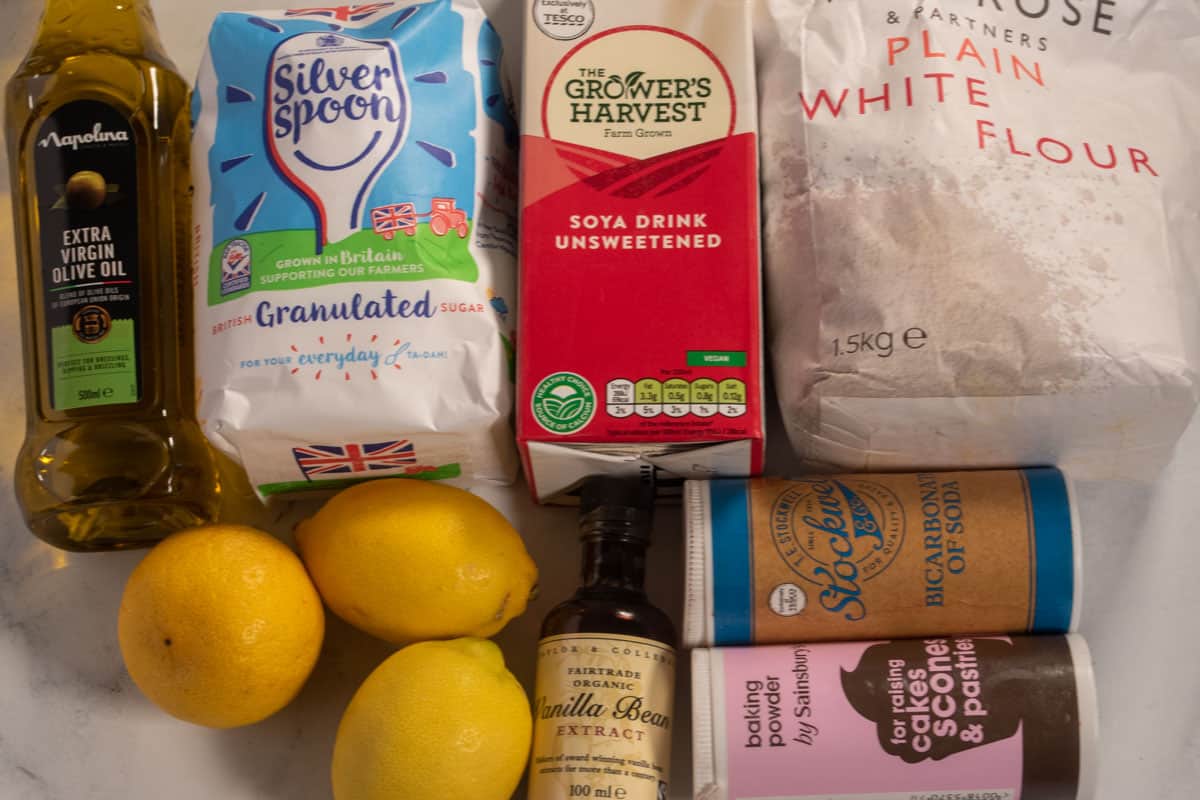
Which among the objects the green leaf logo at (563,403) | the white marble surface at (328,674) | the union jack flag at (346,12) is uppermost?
the union jack flag at (346,12)

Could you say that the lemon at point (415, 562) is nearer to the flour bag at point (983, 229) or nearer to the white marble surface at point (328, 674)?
the white marble surface at point (328, 674)

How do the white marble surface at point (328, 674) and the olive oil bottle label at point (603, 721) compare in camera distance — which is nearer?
the olive oil bottle label at point (603, 721)

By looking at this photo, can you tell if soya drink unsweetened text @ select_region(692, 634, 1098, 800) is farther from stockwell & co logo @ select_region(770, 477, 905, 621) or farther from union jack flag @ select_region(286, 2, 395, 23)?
union jack flag @ select_region(286, 2, 395, 23)

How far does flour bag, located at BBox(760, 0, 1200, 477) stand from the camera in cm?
72

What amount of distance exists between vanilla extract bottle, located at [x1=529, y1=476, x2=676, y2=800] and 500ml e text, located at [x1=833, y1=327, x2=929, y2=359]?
0.19 meters

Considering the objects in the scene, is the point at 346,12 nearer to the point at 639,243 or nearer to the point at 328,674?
the point at 639,243

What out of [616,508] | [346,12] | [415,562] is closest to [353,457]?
[415,562]

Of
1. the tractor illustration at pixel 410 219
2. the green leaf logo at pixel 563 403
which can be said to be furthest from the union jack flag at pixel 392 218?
the green leaf logo at pixel 563 403

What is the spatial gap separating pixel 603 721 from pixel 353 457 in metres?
0.26

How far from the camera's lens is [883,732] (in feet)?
2.44

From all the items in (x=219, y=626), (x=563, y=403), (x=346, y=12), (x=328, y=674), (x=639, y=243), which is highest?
(x=346, y=12)

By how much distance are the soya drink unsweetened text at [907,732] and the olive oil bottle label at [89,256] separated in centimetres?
50

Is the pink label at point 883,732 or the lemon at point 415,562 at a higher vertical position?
the lemon at point 415,562

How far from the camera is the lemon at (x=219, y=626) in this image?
0.75 m
